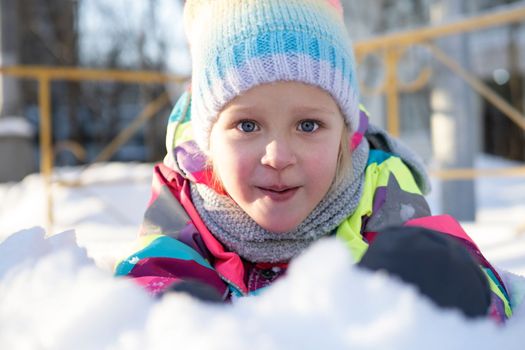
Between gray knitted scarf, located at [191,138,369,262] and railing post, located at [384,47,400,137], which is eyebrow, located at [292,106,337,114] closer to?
gray knitted scarf, located at [191,138,369,262]

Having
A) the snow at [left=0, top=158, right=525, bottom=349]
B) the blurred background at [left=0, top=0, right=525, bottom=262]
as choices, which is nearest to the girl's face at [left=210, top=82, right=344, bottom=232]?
the snow at [left=0, top=158, right=525, bottom=349]

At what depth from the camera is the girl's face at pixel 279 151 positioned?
1033 mm

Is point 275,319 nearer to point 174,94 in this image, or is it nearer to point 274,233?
point 274,233

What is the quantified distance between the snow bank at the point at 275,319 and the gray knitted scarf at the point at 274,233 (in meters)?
0.58

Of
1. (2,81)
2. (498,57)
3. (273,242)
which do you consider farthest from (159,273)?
(498,57)

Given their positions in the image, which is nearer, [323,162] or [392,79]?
[323,162]

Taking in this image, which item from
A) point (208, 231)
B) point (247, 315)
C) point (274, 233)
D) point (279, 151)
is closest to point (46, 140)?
point (208, 231)

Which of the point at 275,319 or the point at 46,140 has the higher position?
the point at 275,319

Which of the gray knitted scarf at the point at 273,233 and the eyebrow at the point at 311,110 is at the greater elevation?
the eyebrow at the point at 311,110

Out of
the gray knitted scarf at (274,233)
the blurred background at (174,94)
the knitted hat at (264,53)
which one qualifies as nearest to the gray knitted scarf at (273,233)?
the gray knitted scarf at (274,233)

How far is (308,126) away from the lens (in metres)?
1.07

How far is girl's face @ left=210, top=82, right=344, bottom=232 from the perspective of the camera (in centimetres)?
103

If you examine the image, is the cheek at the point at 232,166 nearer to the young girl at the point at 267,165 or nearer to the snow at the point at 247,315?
the young girl at the point at 267,165

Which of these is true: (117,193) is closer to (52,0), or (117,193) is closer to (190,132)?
(190,132)
